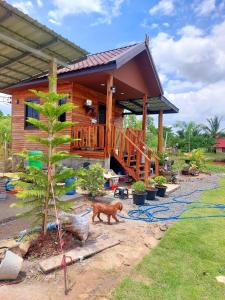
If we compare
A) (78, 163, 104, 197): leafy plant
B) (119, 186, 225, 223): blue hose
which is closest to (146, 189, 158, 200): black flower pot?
(119, 186, 225, 223): blue hose

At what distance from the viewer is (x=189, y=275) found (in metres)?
2.83

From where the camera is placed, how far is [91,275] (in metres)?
2.74

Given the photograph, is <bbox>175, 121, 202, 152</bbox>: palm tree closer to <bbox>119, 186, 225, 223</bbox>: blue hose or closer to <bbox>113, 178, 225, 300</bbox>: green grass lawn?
<bbox>119, 186, 225, 223</bbox>: blue hose

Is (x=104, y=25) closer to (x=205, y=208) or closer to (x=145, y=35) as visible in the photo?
(x=145, y=35)

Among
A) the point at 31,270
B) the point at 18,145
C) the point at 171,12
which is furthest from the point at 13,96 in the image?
the point at 31,270

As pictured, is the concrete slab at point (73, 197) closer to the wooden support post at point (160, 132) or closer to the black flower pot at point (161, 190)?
the black flower pot at point (161, 190)

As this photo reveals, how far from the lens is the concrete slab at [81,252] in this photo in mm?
2801

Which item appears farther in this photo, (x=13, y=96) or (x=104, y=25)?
(x=13, y=96)

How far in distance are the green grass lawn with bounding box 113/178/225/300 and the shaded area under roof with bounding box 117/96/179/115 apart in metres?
9.24

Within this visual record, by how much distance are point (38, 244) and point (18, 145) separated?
29.1ft

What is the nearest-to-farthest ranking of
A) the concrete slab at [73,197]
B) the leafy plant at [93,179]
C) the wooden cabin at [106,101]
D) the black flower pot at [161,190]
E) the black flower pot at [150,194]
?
the concrete slab at [73,197] < the leafy plant at [93,179] < the black flower pot at [150,194] < the black flower pot at [161,190] < the wooden cabin at [106,101]

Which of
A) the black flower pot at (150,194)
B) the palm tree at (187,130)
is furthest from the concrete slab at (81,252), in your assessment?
the palm tree at (187,130)

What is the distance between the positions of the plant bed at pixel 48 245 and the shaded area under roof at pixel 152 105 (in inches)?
393

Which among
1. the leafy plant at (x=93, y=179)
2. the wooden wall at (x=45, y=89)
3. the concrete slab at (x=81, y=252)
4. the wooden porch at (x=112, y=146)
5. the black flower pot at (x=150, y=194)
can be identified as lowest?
the concrete slab at (x=81, y=252)
